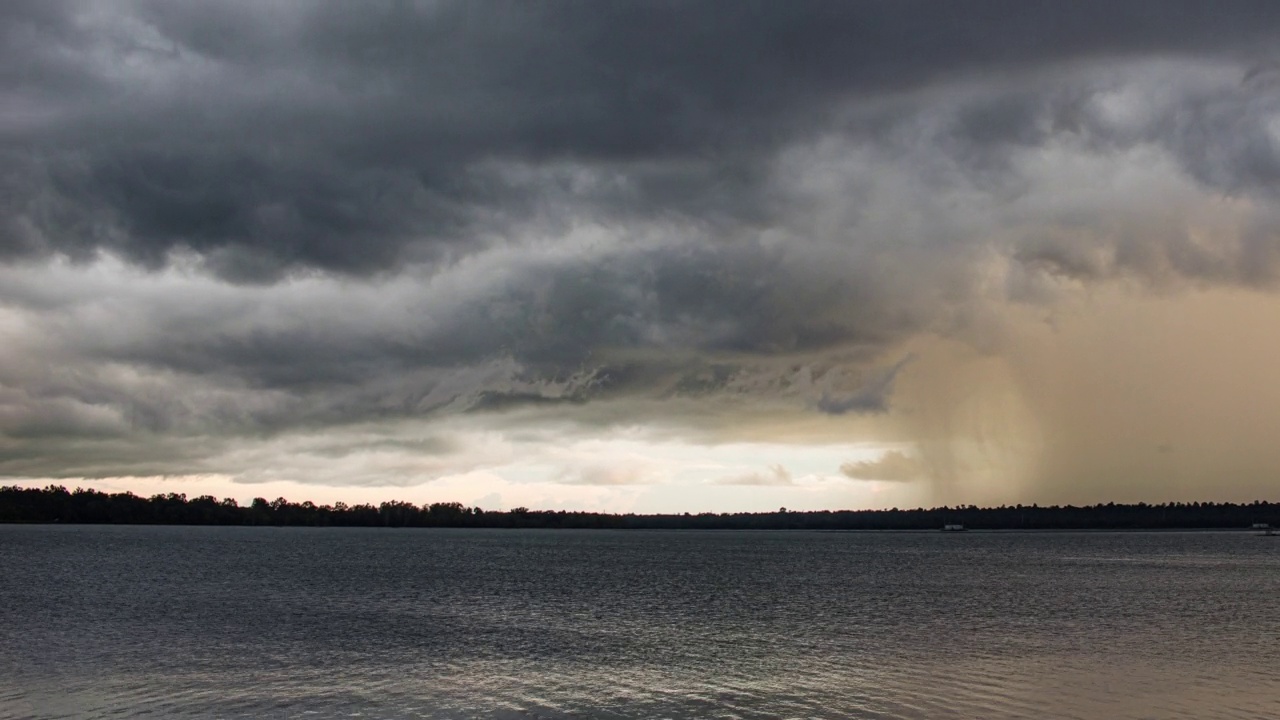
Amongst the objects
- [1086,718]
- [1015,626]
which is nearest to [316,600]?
[1015,626]

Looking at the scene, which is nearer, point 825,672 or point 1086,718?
point 1086,718

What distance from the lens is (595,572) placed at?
147 metres

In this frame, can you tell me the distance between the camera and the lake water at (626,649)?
4428cm

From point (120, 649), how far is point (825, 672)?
38.2m

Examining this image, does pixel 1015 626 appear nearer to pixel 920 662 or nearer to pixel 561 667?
pixel 920 662

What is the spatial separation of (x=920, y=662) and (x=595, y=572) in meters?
94.1

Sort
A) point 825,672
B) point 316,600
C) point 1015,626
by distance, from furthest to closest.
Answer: point 316,600 < point 1015,626 < point 825,672

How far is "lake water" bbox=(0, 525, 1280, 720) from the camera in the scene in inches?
1743

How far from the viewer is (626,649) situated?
61656mm

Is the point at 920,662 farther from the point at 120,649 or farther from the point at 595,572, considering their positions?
the point at 595,572

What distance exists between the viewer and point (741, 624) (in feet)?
249

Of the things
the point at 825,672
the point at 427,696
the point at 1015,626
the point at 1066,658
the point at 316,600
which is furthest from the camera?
the point at 316,600

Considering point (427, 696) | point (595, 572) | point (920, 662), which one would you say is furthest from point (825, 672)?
point (595, 572)

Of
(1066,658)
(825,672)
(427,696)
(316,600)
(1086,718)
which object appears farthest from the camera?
(316,600)
